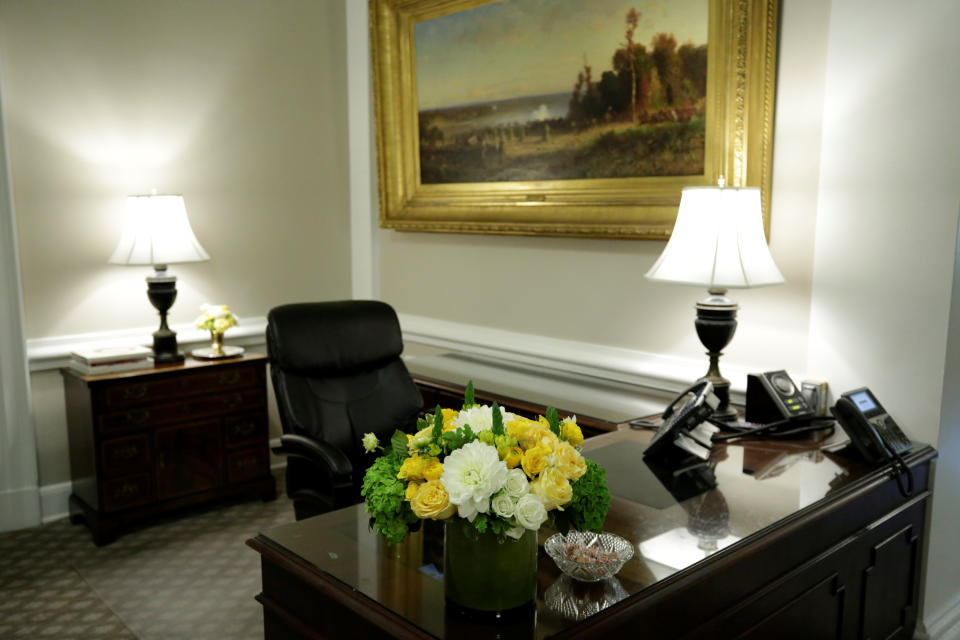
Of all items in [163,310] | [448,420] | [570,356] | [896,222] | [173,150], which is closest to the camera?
[448,420]

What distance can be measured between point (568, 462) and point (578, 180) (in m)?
2.21

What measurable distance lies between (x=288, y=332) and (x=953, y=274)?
2.17m

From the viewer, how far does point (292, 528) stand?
185cm

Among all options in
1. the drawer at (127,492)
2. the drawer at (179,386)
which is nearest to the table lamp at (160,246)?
the drawer at (179,386)

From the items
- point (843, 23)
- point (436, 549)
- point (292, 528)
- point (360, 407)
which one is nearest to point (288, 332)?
point (360, 407)

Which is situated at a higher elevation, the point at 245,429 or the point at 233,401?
the point at 233,401

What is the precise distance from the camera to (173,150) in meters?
4.19

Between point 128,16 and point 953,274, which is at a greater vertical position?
point 128,16

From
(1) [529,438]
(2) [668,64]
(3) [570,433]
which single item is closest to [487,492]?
(1) [529,438]

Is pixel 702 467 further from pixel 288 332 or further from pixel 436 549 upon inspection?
pixel 288 332

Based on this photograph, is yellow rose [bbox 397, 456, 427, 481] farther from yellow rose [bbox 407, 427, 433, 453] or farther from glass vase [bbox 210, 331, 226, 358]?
glass vase [bbox 210, 331, 226, 358]

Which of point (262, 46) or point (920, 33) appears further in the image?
point (262, 46)

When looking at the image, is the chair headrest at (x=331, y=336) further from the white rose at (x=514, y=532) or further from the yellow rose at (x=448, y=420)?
the white rose at (x=514, y=532)

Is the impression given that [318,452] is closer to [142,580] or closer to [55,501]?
[142,580]
